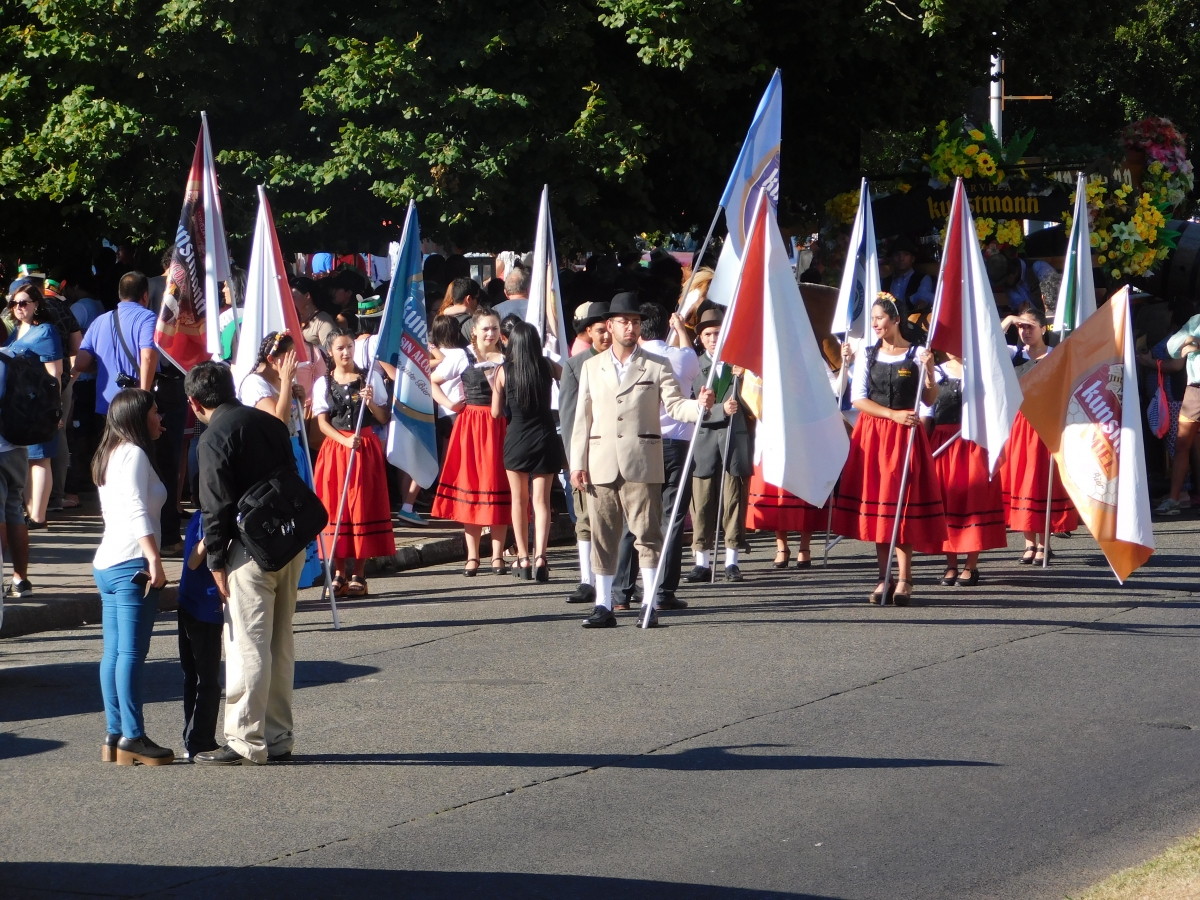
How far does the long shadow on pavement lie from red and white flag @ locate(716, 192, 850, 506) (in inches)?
187

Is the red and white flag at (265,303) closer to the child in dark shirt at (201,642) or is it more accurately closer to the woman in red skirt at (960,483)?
the child in dark shirt at (201,642)

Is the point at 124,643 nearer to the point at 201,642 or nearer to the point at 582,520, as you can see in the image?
the point at 201,642

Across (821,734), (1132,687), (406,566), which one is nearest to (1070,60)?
(406,566)

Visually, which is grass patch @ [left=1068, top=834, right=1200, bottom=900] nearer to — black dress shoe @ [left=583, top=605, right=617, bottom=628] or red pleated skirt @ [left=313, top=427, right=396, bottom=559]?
black dress shoe @ [left=583, top=605, right=617, bottom=628]

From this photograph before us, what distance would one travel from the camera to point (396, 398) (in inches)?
466

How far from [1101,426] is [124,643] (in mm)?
6514

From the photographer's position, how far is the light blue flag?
11.4 meters

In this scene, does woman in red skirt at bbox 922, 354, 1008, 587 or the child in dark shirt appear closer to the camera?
the child in dark shirt

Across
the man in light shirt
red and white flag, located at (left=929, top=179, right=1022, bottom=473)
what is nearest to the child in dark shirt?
the man in light shirt

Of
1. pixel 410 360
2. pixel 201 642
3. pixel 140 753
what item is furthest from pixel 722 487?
pixel 140 753

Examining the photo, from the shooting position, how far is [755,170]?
11.5 meters

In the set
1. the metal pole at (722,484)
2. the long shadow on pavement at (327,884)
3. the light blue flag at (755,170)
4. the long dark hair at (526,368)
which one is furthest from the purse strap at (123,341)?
the long shadow on pavement at (327,884)

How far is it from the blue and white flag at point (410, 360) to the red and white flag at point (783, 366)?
8.54ft

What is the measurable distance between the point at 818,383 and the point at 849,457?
1294mm
